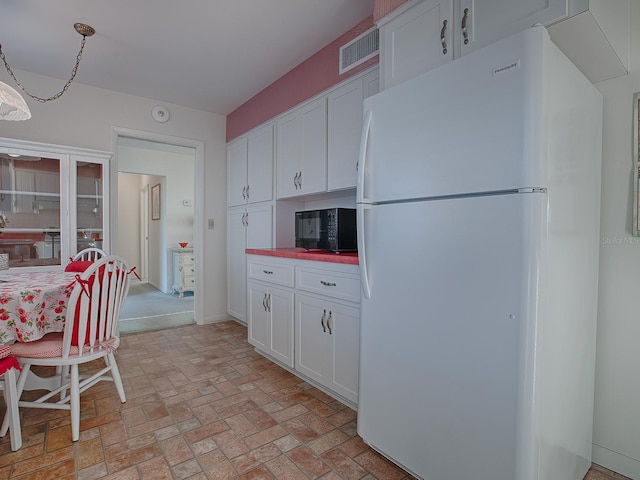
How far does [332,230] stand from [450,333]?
1294mm

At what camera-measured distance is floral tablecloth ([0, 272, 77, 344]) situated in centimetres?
164

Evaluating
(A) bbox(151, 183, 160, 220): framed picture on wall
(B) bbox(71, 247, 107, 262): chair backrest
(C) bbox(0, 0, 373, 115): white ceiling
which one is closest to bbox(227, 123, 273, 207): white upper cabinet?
(C) bbox(0, 0, 373, 115): white ceiling

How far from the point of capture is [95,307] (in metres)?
1.85

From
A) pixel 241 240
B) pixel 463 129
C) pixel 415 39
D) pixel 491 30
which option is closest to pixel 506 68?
pixel 463 129

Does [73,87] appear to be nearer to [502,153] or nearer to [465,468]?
[502,153]

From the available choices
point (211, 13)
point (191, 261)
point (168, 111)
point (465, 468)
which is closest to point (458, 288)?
point (465, 468)

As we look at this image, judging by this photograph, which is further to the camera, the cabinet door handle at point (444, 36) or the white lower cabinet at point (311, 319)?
the white lower cabinet at point (311, 319)

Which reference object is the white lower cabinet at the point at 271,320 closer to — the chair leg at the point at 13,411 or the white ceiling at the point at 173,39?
the chair leg at the point at 13,411

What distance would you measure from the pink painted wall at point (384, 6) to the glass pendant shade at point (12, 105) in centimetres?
210

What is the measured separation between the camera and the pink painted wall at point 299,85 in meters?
2.50

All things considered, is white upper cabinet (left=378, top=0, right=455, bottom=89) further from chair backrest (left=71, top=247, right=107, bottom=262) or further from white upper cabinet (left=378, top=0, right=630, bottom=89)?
chair backrest (left=71, top=247, right=107, bottom=262)

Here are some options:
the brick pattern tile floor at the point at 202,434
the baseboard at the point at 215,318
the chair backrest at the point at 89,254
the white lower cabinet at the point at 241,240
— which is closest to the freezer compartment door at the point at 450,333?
the brick pattern tile floor at the point at 202,434

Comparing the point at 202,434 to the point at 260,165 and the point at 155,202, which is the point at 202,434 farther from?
the point at 155,202

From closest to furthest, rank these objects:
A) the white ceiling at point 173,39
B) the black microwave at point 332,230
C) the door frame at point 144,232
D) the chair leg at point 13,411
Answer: the chair leg at point 13,411 < the white ceiling at point 173,39 < the black microwave at point 332,230 < the door frame at point 144,232
